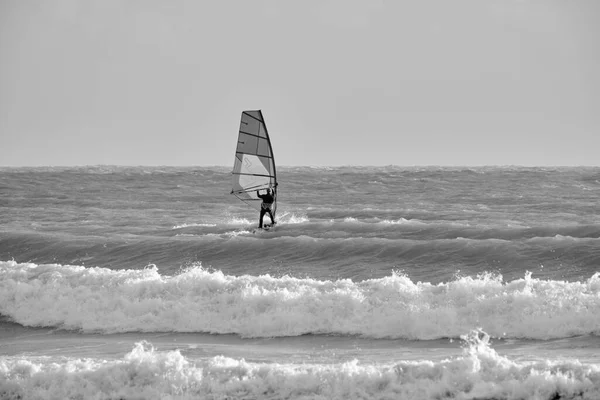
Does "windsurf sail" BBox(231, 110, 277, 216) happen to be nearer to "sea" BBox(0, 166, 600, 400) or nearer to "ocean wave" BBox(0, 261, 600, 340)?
"sea" BBox(0, 166, 600, 400)

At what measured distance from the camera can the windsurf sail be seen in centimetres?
1805

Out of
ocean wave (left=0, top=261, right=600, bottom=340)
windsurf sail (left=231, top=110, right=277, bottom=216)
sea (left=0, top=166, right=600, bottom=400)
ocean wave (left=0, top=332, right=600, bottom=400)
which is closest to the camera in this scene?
ocean wave (left=0, top=332, right=600, bottom=400)

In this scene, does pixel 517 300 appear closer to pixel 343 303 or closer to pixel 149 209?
pixel 343 303

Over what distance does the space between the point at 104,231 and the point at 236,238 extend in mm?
4052

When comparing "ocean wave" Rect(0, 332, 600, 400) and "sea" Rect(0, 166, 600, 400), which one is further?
"sea" Rect(0, 166, 600, 400)

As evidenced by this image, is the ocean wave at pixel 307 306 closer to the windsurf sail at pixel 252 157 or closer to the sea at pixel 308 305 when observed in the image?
the sea at pixel 308 305

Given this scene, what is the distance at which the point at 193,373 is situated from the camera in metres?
7.84

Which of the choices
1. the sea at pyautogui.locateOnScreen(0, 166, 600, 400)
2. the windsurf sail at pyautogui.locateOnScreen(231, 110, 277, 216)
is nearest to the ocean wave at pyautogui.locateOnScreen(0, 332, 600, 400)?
the sea at pyautogui.locateOnScreen(0, 166, 600, 400)

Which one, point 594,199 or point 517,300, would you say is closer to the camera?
point 517,300

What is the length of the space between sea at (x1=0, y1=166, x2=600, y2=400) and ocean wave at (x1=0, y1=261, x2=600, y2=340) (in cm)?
3

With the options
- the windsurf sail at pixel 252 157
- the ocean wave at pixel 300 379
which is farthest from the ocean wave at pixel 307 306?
the windsurf sail at pixel 252 157

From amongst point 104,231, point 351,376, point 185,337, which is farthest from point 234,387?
point 104,231

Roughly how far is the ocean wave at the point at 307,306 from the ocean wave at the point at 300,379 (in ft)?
7.12

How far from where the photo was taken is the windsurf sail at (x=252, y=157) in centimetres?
1805
